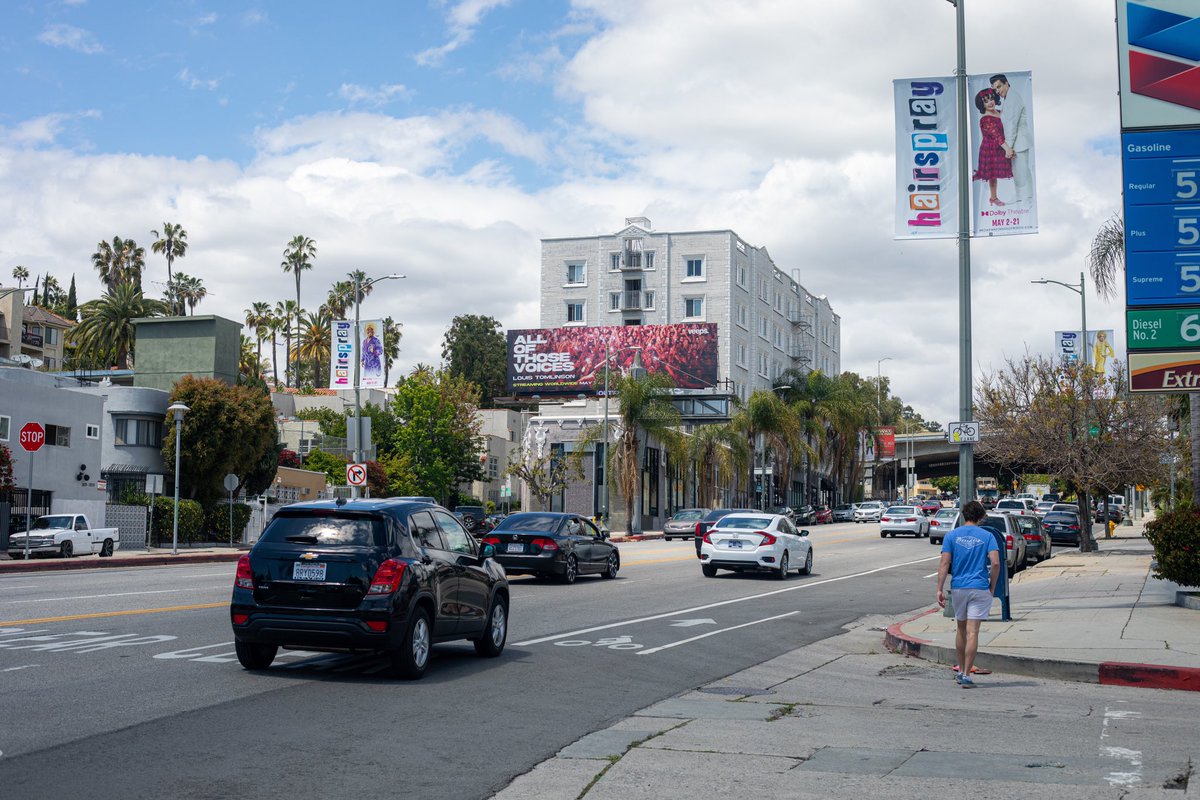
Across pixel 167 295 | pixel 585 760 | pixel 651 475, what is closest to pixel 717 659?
pixel 585 760

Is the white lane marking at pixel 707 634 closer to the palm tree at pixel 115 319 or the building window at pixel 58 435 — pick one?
the building window at pixel 58 435

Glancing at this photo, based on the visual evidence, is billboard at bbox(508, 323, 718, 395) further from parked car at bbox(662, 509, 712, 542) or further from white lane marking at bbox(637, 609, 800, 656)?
white lane marking at bbox(637, 609, 800, 656)

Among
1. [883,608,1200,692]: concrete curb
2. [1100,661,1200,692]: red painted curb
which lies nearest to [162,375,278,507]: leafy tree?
[883,608,1200,692]: concrete curb

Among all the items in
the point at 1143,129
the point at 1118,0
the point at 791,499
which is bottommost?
the point at 791,499

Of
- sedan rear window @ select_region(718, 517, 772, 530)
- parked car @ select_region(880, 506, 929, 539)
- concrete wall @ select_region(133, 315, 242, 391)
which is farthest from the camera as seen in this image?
concrete wall @ select_region(133, 315, 242, 391)

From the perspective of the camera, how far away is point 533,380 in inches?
3541

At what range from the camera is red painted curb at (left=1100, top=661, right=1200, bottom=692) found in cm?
1215

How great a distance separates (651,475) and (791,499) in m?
35.5

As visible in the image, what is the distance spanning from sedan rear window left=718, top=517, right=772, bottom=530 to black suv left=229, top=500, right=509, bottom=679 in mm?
17391

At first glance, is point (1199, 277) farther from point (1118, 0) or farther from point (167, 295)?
point (167, 295)

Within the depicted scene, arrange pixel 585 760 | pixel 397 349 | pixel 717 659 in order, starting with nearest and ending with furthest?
pixel 585 760, pixel 717 659, pixel 397 349

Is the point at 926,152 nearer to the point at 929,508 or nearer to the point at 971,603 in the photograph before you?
the point at 971,603

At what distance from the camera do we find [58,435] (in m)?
44.0

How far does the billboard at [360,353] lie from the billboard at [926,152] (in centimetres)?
2727
